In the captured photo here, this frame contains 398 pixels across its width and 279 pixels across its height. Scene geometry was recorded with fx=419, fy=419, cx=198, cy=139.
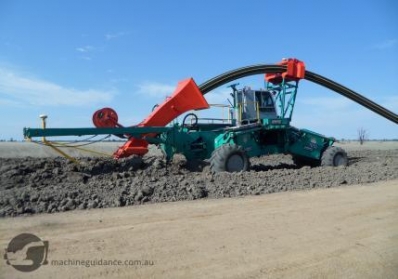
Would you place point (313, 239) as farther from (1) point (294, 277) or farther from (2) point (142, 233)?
(2) point (142, 233)

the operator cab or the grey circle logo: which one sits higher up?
the operator cab

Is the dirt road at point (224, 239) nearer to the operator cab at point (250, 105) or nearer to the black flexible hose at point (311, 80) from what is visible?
the operator cab at point (250, 105)

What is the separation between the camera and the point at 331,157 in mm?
16031

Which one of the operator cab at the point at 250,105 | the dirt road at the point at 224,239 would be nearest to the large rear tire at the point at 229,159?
the operator cab at the point at 250,105

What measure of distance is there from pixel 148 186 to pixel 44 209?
2.35 metres

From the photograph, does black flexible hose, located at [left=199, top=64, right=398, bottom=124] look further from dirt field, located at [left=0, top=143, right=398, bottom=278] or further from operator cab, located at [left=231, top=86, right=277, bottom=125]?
dirt field, located at [left=0, top=143, right=398, bottom=278]

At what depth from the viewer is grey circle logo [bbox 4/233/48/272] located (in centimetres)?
476

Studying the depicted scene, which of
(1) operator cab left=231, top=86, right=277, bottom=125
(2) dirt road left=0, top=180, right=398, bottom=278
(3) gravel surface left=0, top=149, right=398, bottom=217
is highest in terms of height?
(1) operator cab left=231, top=86, right=277, bottom=125

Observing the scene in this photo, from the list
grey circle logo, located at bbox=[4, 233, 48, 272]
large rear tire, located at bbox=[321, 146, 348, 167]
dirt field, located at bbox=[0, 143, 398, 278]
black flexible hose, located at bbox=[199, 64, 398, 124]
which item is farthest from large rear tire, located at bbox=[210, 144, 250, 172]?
grey circle logo, located at bbox=[4, 233, 48, 272]

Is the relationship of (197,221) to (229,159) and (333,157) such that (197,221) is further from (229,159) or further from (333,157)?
(333,157)

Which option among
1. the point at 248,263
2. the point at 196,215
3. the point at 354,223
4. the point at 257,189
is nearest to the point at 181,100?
the point at 257,189

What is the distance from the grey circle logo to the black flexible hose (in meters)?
9.99

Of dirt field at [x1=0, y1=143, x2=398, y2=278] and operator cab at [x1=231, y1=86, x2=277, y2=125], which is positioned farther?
operator cab at [x1=231, y1=86, x2=277, y2=125]

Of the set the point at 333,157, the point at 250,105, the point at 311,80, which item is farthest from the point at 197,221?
the point at 311,80
